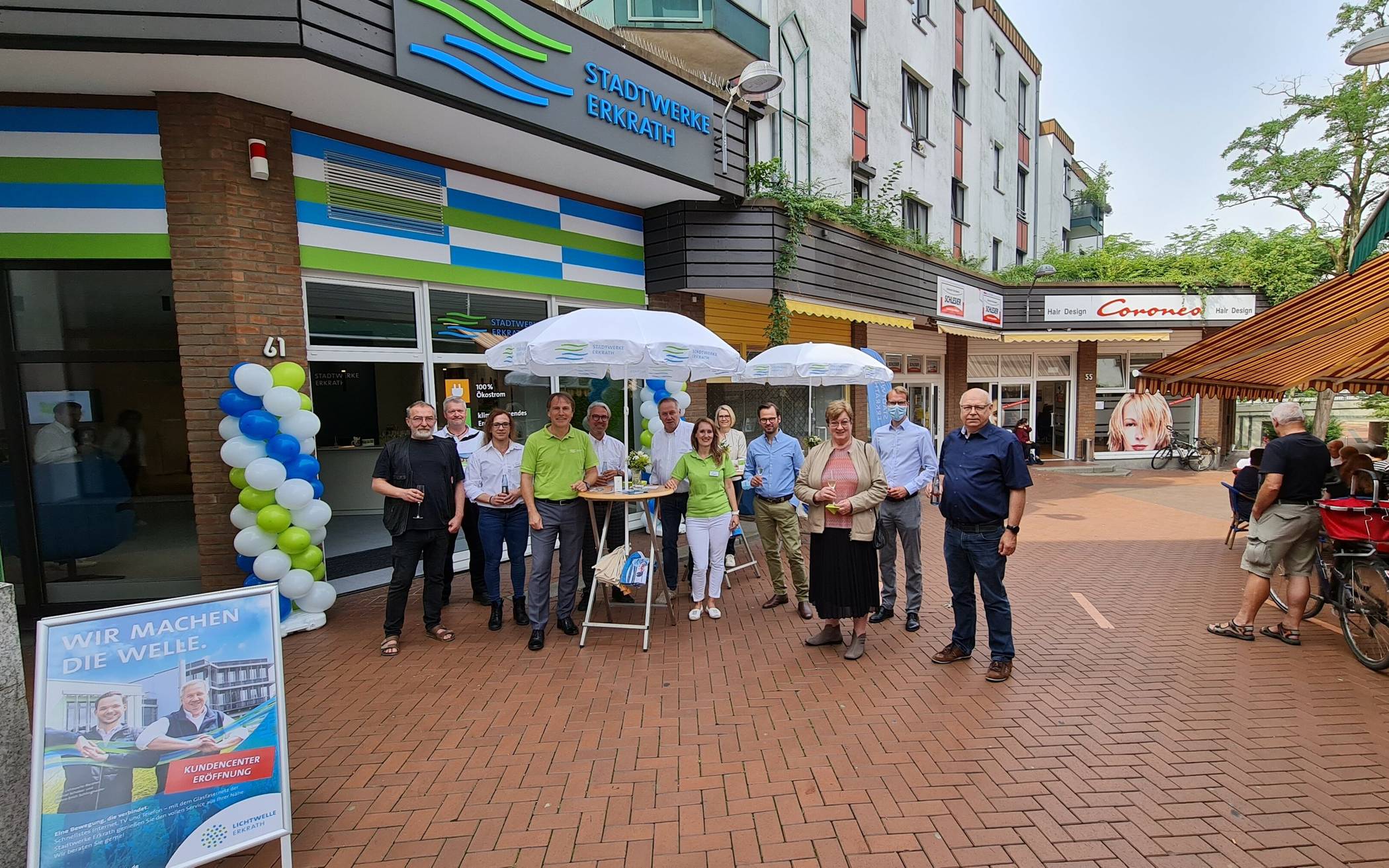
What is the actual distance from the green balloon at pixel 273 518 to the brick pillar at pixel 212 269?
598mm

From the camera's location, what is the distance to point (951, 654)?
4.38 m

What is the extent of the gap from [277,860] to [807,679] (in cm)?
286

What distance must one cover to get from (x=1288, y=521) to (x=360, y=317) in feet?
25.0

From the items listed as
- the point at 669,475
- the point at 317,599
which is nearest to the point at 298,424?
the point at 317,599

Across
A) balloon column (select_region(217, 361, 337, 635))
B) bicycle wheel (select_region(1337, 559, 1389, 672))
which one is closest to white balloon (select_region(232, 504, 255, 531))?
balloon column (select_region(217, 361, 337, 635))

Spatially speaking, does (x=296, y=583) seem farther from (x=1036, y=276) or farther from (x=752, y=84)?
(x=1036, y=276)

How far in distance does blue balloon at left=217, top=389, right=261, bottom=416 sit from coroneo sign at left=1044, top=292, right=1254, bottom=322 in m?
16.1

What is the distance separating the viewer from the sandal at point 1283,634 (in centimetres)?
463

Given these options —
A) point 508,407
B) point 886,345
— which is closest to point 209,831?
point 508,407

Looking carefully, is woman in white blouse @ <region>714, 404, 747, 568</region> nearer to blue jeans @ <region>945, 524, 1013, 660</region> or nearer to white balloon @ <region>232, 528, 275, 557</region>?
blue jeans @ <region>945, 524, 1013, 660</region>

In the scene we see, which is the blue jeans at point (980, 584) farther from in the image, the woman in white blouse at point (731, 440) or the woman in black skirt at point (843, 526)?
the woman in white blouse at point (731, 440)

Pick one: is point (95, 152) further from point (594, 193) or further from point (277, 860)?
point (277, 860)

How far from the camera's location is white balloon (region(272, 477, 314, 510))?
185 inches

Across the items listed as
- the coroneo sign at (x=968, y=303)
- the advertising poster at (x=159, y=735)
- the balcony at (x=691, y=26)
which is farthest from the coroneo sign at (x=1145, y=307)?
the advertising poster at (x=159, y=735)
